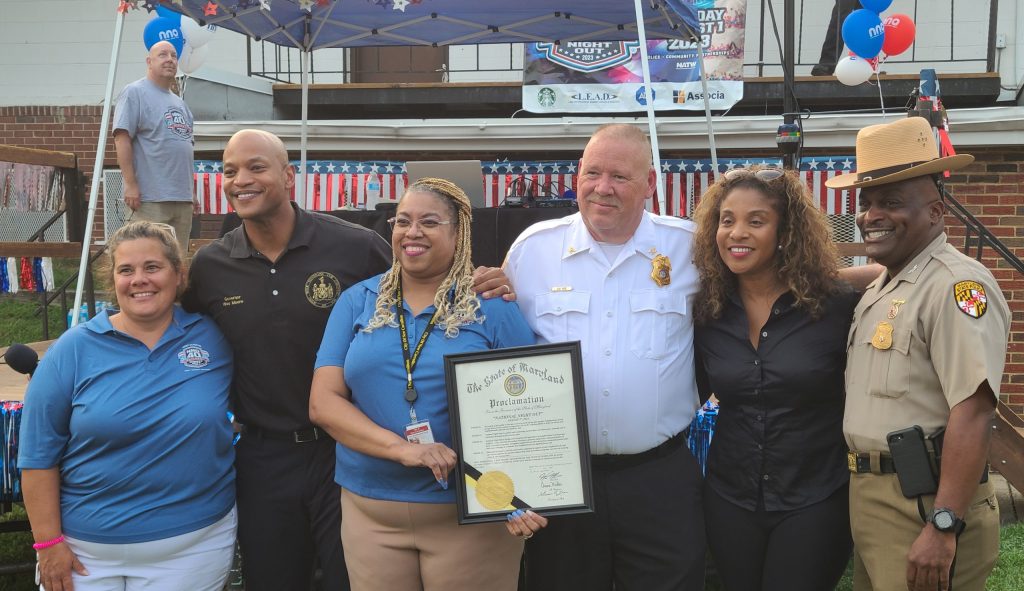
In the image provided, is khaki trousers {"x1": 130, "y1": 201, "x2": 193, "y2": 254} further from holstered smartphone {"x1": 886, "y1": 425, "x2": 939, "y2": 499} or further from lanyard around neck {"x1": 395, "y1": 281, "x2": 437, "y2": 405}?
holstered smartphone {"x1": 886, "y1": 425, "x2": 939, "y2": 499}

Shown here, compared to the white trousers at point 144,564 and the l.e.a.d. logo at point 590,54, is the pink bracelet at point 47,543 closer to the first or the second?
the white trousers at point 144,564

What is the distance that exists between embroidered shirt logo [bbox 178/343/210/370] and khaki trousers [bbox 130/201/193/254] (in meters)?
3.51

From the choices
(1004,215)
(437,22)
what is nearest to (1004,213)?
(1004,215)

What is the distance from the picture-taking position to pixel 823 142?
8211 millimetres

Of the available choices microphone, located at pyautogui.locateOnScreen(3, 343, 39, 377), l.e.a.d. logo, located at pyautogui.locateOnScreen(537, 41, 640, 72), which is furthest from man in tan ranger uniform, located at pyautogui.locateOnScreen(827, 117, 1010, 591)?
l.e.a.d. logo, located at pyautogui.locateOnScreen(537, 41, 640, 72)

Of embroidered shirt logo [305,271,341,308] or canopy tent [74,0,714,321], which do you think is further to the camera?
canopy tent [74,0,714,321]

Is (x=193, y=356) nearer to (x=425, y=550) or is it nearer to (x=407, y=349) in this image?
(x=407, y=349)

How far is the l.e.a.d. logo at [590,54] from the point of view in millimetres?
8680

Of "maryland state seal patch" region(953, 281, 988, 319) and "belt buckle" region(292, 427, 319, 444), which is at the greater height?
"maryland state seal patch" region(953, 281, 988, 319)

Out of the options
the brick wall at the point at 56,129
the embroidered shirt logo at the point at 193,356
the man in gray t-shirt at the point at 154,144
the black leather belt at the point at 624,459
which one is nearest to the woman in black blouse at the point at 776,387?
the black leather belt at the point at 624,459

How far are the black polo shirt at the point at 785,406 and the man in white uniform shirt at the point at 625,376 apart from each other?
6.4 inches

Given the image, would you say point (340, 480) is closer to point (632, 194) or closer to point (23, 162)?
point (632, 194)

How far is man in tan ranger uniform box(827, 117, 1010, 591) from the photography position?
2.42 meters

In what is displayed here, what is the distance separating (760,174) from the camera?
286cm
